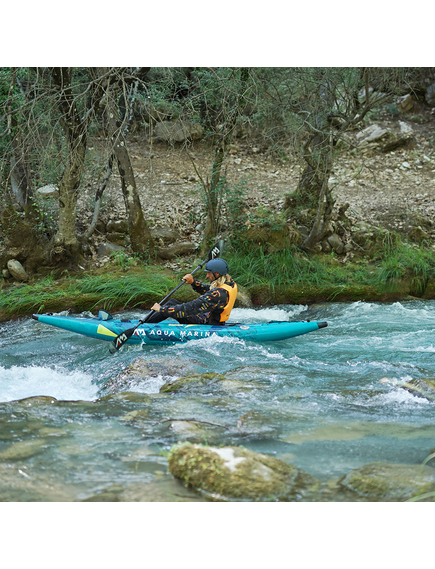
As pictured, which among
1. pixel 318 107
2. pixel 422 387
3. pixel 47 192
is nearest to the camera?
pixel 422 387

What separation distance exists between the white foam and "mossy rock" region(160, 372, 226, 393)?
22.2 inches

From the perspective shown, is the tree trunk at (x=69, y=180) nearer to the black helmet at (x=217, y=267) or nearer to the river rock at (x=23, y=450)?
the black helmet at (x=217, y=267)

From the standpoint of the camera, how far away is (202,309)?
463cm

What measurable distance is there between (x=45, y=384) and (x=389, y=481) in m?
2.58

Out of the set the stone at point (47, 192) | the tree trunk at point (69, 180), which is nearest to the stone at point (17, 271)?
the tree trunk at point (69, 180)


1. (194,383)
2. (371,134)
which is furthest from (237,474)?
(371,134)

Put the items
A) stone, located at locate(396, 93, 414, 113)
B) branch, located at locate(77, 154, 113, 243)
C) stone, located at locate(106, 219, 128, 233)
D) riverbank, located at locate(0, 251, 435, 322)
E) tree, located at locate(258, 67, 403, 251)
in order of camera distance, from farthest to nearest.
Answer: stone, located at locate(396, 93, 414, 113)
stone, located at locate(106, 219, 128, 233)
branch, located at locate(77, 154, 113, 243)
tree, located at locate(258, 67, 403, 251)
riverbank, located at locate(0, 251, 435, 322)

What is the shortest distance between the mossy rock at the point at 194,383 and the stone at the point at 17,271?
3.75 meters

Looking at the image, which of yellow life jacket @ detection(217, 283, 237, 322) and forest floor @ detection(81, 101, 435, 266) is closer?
yellow life jacket @ detection(217, 283, 237, 322)

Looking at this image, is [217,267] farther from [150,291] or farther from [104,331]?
[150,291]

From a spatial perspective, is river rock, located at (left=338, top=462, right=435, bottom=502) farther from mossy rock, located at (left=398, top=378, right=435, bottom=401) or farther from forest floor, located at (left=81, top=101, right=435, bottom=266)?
forest floor, located at (left=81, top=101, right=435, bottom=266)

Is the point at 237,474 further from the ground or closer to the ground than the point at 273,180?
closer to the ground

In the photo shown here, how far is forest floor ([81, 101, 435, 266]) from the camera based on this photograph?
7793mm

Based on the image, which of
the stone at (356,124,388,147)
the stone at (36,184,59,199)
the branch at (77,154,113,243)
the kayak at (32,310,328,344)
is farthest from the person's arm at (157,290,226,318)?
the stone at (356,124,388,147)
